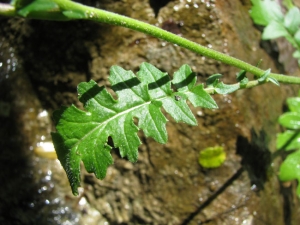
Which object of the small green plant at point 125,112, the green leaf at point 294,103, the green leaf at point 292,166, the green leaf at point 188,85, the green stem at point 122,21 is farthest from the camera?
the green leaf at point 294,103

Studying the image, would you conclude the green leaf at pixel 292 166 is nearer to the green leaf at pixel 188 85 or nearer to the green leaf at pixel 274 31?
the green leaf at pixel 274 31

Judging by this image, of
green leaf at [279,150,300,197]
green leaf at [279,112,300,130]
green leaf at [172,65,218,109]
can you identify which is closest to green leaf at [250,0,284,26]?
green leaf at [279,112,300,130]

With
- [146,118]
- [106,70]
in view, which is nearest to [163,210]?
[106,70]

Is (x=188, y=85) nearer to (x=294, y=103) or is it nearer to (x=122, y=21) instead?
(x=122, y=21)

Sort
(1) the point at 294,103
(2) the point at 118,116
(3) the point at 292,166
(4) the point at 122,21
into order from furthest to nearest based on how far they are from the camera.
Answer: (1) the point at 294,103
(3) the point at 292,166
(2) the point at 118,116
(4) the point at 122,21

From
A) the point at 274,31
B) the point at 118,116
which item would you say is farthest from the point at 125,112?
the point at 274,31

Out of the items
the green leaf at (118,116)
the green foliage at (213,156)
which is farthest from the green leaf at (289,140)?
the green leaf at (118,116)

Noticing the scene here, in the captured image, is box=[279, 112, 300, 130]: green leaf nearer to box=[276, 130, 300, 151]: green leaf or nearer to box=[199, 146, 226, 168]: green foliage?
box=[276, 130, 300, 151]: green leaf
